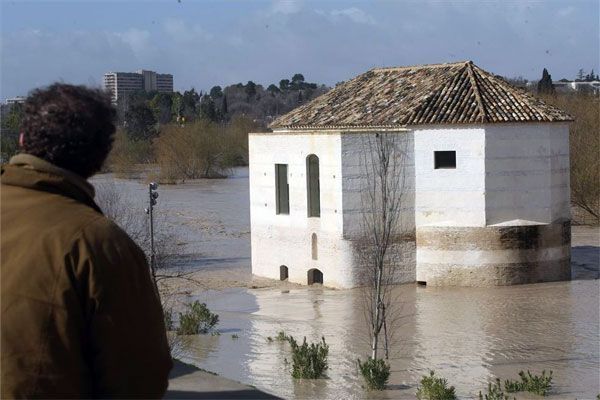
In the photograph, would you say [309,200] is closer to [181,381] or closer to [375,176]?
[375,176]

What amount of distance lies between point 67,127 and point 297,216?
2308 cm

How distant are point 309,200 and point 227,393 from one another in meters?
21.1

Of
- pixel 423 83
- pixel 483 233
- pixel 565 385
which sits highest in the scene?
pixel 423 83

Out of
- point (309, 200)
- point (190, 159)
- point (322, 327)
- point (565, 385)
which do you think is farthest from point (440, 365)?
point (190, 159)

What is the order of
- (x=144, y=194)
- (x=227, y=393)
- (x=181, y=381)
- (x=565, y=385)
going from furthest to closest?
(x=144, y=194)
(x=565, y=385)
(x=181, y=381)
(x=227, y=393)

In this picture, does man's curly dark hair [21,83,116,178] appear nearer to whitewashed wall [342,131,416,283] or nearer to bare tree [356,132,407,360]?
bare tree [356,132,407,360]

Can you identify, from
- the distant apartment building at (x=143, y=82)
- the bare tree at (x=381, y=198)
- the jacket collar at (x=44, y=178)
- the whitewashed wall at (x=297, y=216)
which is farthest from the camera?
the distant apartment building at (x=143, y=82)

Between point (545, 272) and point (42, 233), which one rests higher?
point (42, 233)

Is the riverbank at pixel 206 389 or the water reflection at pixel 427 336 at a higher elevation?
the riverbank at pixel 206 389

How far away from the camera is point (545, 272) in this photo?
24.7 m

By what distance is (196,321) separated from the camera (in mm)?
19031

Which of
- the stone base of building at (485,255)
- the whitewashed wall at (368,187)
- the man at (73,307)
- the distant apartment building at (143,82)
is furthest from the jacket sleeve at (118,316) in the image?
the distant apartment building at (143,82)

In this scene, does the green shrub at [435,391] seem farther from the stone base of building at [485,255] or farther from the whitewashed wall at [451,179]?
the whitewashed wall at [451,179]

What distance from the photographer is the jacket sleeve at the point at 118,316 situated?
2.48 m
